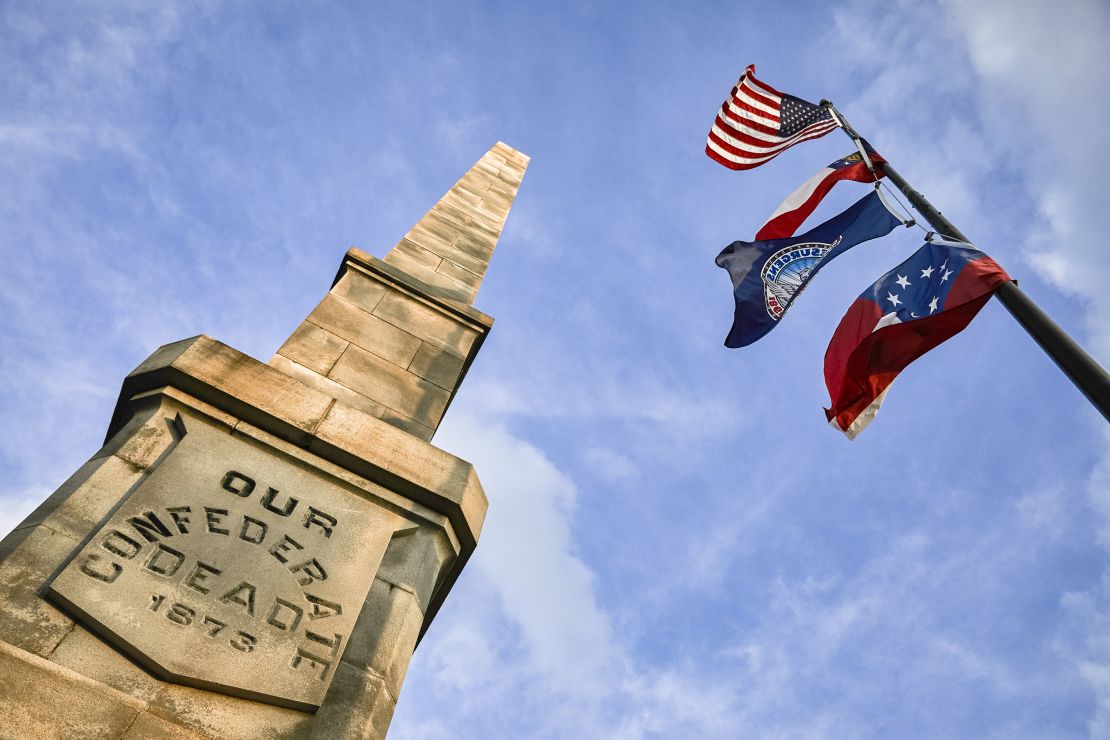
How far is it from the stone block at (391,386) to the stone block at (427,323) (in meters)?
0.74

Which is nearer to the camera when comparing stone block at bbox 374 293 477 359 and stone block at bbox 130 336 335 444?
stone block at bbox 130 336 335 444

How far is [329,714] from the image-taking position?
174 inches

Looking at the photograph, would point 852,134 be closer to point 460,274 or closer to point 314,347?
point 460,274

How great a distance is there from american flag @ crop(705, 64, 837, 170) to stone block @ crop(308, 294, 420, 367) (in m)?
5.86

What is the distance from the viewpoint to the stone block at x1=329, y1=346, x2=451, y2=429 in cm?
693

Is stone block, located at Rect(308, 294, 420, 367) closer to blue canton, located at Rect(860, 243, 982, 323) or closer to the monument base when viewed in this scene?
the monument base

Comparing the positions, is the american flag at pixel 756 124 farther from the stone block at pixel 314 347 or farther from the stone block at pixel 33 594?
the stone block at pixel 33 594

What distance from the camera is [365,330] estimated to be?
302 inches

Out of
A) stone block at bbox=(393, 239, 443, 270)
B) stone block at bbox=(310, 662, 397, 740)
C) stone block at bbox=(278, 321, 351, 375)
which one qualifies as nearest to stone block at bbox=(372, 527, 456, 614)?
stone block at bbox=(310, 662, 397, 740)

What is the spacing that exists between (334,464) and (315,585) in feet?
3.55

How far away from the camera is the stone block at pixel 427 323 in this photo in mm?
8031

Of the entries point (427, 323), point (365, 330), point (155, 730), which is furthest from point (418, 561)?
point (427, 323)

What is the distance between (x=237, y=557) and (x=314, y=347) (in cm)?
274

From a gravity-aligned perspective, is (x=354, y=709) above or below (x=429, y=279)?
below
